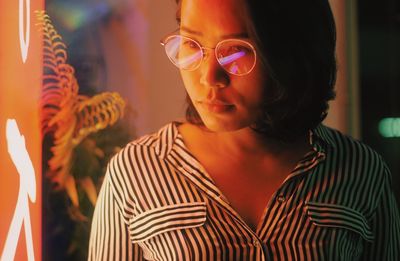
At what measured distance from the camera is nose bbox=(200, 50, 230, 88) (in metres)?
0.79

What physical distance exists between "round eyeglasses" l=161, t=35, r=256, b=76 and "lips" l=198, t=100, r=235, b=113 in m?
0.05

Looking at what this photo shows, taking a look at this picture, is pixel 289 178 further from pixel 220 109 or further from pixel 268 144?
pixel 220 109

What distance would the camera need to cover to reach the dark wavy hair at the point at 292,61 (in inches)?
31.0

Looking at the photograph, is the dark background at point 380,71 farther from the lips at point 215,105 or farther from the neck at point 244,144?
the lips at point 215,105

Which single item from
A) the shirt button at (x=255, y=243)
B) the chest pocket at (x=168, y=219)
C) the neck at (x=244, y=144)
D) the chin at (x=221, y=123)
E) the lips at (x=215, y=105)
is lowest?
the shirt button at (x=255, y=243)

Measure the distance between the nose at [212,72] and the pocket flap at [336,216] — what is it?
0.93 feet

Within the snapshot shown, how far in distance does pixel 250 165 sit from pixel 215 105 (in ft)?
0.58

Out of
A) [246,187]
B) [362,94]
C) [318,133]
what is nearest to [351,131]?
[362,94]

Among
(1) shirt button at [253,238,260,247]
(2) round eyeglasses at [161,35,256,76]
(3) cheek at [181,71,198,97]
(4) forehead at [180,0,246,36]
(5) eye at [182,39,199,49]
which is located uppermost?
(4) forehead at [180,0,246,36]

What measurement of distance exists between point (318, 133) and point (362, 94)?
2.33 ft

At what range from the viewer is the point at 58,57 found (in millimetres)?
943

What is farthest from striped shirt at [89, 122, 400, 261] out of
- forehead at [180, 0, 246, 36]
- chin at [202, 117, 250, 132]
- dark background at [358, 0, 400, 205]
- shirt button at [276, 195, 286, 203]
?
dark background at [358, 0, 400, 205]

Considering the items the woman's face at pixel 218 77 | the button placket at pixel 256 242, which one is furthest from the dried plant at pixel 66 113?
the button placket at pixel 256 242

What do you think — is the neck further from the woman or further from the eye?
the eye
